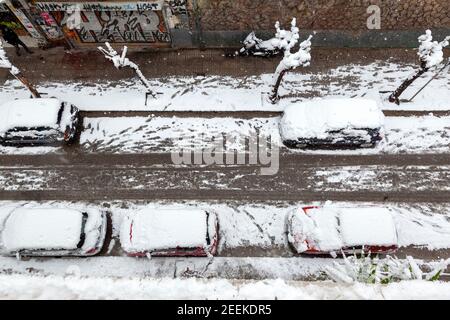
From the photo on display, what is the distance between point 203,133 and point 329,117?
177 inches

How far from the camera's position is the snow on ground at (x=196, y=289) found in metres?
5.87

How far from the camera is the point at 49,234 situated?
11.8 m

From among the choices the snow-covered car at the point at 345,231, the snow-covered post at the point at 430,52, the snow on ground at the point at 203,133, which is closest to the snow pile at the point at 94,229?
the snow on ground at the point at 203,133

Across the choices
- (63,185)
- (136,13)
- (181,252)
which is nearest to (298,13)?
(136,13)

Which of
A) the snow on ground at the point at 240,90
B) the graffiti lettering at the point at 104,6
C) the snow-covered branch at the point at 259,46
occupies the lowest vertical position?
the snow on ground at the point at 240,90

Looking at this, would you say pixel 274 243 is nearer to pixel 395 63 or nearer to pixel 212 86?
pixel 212 86

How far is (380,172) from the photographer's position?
1359cm

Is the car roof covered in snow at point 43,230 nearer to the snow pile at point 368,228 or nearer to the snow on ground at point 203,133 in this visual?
the snow on ground at point 203,133

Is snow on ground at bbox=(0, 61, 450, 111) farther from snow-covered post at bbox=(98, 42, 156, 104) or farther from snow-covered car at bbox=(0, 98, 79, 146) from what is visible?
snow-covered car at bbox=(0, 98, 79, 146)

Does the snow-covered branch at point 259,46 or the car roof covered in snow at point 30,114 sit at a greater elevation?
the snow-covered branch at point 259,46

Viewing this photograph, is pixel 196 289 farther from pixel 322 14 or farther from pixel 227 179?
pixel 322 14

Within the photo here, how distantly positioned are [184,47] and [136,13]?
7.77 feet

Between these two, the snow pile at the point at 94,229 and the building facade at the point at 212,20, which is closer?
the snow pile at the point at 94,229

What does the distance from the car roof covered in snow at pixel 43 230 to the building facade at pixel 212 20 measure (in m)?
7.52
